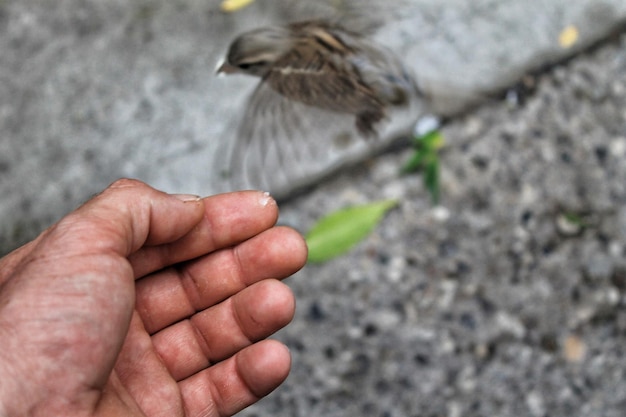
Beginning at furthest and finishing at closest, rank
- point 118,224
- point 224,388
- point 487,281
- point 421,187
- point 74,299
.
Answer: point 421,187 < point 487,281 < point 224,388 < point 118,224 < point 74,299

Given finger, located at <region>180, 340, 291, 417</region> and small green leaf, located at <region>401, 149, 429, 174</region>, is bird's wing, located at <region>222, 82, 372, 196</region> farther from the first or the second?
finger, located at <region>180, 340, 291, 417</region>

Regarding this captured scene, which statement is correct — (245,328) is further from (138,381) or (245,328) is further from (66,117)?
(66,117)

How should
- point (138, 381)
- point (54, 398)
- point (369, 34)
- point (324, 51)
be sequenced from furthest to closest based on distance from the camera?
1. point (369, 34)
2. point (324, 51)
3. point (138, 381)
4. point (54, 398)

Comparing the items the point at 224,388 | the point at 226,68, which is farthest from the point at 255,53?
the point at 224,388

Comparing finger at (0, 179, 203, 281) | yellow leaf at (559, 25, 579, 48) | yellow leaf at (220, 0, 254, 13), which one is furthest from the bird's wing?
yellow leaf at (559, 25, 579, 48)

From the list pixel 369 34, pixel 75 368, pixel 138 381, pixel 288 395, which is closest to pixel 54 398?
pixel 75 368

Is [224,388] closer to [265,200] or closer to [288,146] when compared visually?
[265,200]
